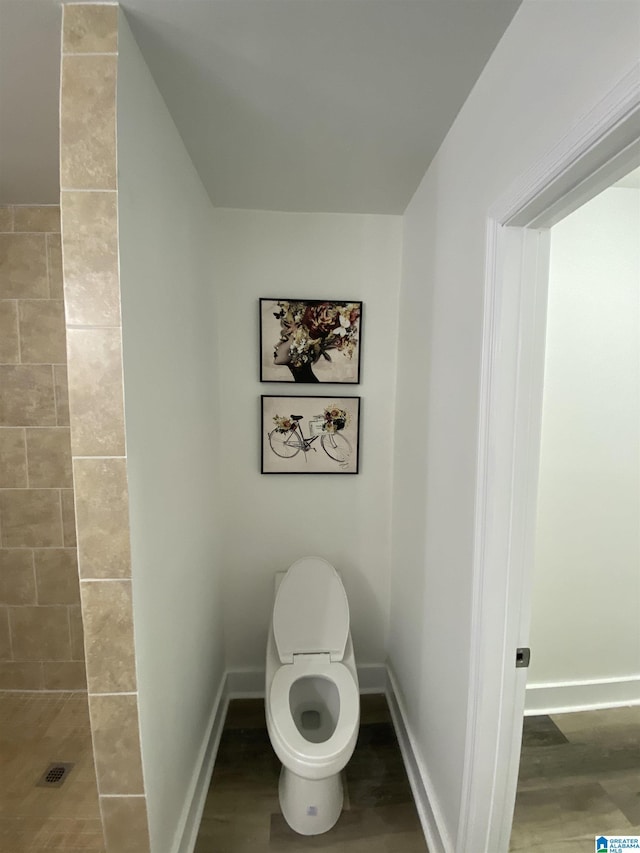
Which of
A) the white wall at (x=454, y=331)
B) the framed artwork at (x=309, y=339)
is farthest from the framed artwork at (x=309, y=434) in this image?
the white wall at (x=454, y=331)

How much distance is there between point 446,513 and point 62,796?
1713 mm

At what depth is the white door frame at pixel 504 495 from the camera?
984mm

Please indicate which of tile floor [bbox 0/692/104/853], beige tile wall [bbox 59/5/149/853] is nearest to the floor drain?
tile floor [bbox 0/692/104/853]

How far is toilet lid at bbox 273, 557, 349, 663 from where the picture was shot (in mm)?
1751

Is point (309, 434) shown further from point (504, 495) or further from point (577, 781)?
point (577, 781)

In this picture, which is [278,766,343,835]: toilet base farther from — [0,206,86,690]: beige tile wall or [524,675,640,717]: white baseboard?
[0,206,86,690]: beige tile wall

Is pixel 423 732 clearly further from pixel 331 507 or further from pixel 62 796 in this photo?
pixel 62 796

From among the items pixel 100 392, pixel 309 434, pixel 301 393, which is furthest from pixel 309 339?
pixel 100 392

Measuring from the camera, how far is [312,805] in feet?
4.68

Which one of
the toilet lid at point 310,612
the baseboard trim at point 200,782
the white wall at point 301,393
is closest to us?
the baseboard trim at point 200,782

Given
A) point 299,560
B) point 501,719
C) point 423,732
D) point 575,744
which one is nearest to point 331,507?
point 299,560

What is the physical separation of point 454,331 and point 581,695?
1.87m

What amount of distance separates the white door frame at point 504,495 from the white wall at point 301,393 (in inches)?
37.5

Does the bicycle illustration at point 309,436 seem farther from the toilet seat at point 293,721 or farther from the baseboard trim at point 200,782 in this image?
the baseboard trim at point 200,782
